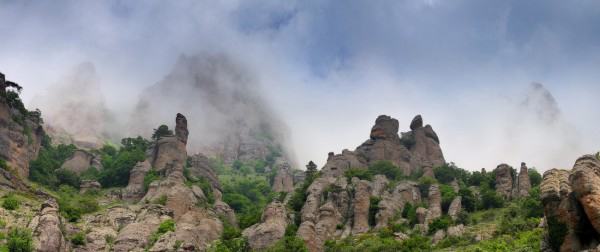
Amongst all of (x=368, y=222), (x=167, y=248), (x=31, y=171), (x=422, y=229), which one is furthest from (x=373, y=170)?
(x=31, y=171)

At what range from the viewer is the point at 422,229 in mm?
72875

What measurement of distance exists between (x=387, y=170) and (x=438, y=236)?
37.6m

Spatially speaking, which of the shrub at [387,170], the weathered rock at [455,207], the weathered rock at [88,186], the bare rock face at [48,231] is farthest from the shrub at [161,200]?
the weathered rock at [455,207]

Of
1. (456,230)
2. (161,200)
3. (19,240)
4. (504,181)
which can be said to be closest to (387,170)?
(504,181)

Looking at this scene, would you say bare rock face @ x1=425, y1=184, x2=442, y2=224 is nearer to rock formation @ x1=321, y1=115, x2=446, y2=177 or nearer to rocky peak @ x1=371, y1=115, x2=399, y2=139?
rock formation @ x1=321, y1=115, x2=446, y2=177

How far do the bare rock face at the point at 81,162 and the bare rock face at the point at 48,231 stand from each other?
141 ft

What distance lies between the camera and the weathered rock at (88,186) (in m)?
91.5

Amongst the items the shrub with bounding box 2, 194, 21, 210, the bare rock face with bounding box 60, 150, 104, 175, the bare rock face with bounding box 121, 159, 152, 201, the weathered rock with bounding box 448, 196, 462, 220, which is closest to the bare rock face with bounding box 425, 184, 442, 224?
the weathered rock with bounding box 448, 196, 462, 220

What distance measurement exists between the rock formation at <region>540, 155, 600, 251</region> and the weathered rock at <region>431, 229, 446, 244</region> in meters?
32.1

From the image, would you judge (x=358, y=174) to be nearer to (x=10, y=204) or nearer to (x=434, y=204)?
(x=434, y=204)

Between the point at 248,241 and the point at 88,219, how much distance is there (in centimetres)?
1949

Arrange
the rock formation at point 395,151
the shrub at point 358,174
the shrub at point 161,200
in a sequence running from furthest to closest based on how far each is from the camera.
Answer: the rock formation at point 395,151 < the shrub at point 358,174 < the shrub at point 161,200

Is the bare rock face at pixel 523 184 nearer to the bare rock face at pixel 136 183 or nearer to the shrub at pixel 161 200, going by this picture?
the shrub at pixel 161 200

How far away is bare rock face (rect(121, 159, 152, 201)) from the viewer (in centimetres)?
8939
